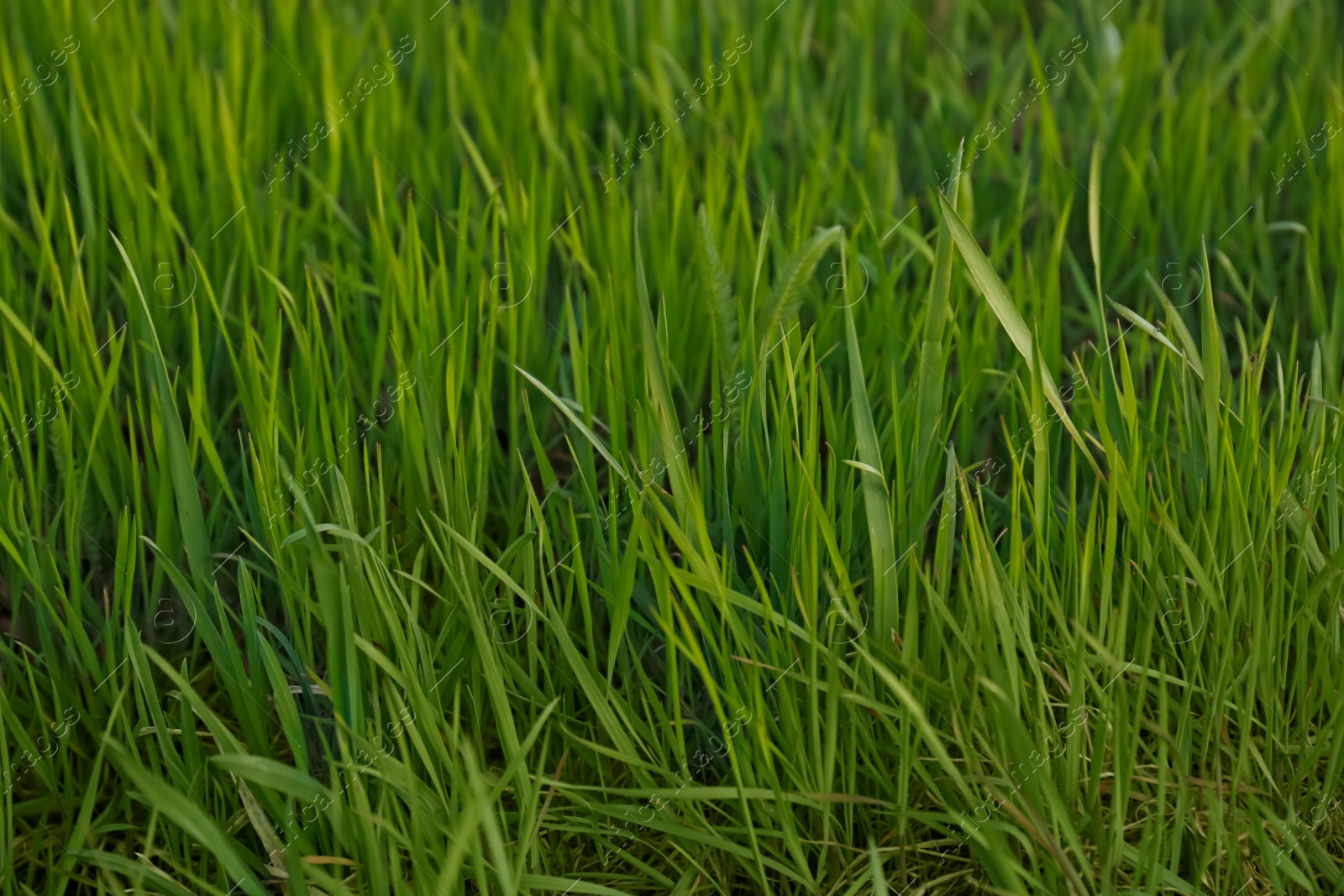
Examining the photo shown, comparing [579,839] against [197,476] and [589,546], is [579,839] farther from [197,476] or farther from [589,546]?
[197,476]

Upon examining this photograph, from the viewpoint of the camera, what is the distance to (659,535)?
3.30ft

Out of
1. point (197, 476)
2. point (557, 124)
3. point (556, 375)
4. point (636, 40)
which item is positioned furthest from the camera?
point (636, 40)

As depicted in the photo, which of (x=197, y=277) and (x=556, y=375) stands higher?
(x=197, y=277)

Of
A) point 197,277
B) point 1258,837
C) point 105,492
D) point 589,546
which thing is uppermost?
point 197,277

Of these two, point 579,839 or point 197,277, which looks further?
point 197,277

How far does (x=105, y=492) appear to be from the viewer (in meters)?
1.25

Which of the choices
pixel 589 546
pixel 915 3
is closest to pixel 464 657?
pixel 589 546

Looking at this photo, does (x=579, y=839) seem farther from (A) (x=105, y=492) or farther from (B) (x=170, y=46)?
(B) (x=170, y=46)

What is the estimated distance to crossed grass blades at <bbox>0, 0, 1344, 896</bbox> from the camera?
96 cm

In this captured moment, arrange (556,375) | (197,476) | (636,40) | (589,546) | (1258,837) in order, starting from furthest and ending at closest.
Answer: (636,40) < (556,375) < (197,476) < (589,546) < (1258,837)

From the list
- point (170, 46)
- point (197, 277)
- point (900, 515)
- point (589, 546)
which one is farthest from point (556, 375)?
point (170, 46)

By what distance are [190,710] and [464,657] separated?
25 cm

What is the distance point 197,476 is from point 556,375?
47cm

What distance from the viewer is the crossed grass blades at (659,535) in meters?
0.96
